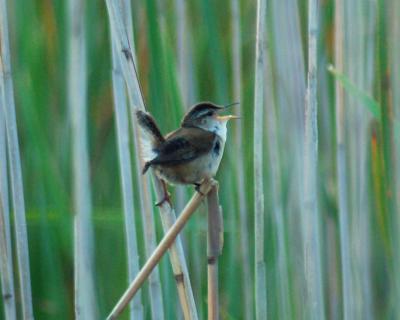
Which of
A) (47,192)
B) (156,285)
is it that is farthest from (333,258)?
(47,192)

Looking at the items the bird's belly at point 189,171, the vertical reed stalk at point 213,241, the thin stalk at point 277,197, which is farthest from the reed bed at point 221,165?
the vertical reed stalk at point 213,241

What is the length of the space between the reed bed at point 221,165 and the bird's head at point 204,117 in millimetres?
31

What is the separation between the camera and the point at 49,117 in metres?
2.13

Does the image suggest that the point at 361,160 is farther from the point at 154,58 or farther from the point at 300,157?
the point at 154,58

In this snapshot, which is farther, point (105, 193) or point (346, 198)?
point (105, 193)

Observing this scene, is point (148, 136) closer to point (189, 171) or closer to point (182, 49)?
point (189, 171)

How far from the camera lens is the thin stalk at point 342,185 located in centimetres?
195

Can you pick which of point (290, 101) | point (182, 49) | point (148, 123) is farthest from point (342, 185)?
point (148, 123)

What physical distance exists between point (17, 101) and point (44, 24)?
260 mm

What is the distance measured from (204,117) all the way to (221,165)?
261mm

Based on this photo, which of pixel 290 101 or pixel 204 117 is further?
pixel 290 101

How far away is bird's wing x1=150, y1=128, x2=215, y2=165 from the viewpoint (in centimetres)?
163

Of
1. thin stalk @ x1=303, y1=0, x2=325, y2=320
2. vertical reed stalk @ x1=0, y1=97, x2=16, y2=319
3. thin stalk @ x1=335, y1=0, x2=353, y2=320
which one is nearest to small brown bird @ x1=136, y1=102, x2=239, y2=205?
thin stalk @ x1=303, y1=0, x2=325, y2=320

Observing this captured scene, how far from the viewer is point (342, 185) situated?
195 cm
